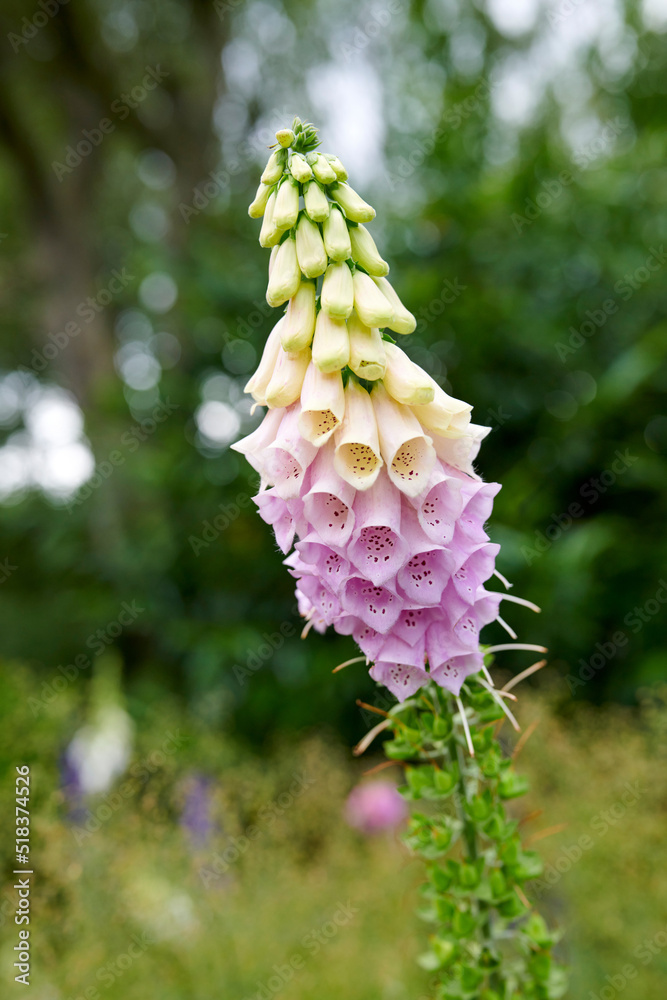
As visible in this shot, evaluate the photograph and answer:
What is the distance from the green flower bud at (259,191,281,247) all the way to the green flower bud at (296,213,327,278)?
4 cm

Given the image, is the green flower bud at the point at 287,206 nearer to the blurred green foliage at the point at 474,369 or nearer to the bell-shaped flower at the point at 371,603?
the bell-shaped flower at the point at 371,603

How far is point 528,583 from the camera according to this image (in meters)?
3.48

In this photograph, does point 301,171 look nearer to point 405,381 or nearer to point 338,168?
point 338,168

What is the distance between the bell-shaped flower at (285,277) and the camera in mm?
1063

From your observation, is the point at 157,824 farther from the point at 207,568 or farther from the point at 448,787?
the point at 207,568

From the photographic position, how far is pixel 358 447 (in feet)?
3.48

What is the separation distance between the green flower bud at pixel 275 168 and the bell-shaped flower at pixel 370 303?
7.5 inches

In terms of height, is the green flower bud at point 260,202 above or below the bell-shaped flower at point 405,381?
above

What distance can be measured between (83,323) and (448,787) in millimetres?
6872

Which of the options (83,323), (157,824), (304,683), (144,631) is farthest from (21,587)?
(157,824)
